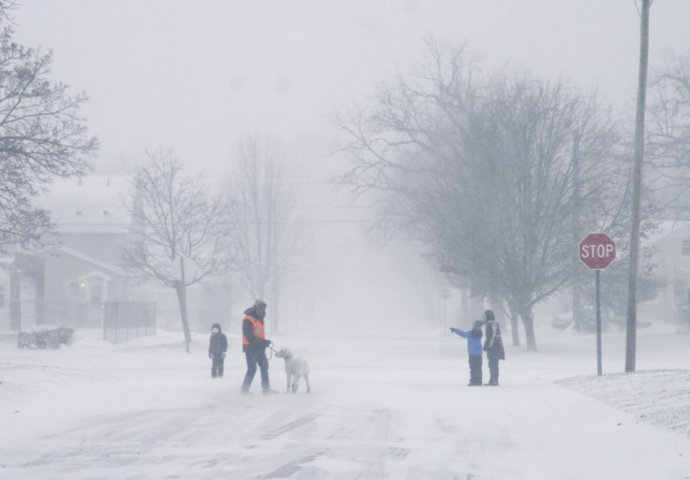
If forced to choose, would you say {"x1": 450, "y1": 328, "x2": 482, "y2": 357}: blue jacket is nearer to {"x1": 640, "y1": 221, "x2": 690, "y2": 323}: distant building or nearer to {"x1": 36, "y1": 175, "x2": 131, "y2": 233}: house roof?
{"x1": 640, "y1": 221, "x2": 690, "y2": 323}: distant building

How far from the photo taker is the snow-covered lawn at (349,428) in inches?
423

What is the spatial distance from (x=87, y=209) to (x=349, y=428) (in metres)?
60.9

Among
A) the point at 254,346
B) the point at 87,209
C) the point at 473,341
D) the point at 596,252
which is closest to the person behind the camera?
the point at 254,346

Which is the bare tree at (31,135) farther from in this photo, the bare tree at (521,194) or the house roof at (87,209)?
the house roof at (87,209)

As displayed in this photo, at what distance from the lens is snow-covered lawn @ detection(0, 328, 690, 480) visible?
35.3 ft

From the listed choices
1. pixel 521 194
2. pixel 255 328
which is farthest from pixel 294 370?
pixel 521 194

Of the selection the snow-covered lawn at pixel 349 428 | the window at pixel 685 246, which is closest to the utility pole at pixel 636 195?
the snow-covered lawn at pixel 349 428

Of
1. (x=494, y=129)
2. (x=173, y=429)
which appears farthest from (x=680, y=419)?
(x=494, y=129)

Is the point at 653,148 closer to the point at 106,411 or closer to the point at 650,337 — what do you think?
the point at 650,337

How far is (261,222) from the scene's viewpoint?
64.3 metres

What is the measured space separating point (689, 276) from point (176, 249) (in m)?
33.2

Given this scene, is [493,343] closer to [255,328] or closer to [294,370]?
[294,370]

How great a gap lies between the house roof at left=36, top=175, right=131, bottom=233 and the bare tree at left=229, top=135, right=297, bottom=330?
31.7ft

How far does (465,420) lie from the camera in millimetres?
14852
